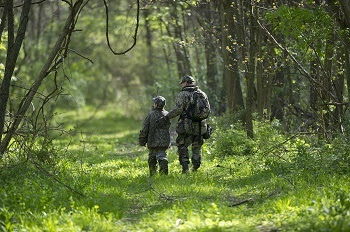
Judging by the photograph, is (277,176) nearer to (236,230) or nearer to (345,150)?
(345,150)

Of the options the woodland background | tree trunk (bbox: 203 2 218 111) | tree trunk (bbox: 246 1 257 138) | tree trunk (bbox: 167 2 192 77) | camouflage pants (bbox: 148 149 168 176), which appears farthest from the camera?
tree trunk (bbox: 167 2 192 77)

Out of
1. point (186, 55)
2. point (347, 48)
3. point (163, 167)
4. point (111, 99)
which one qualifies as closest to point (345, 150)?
point (347, 48)

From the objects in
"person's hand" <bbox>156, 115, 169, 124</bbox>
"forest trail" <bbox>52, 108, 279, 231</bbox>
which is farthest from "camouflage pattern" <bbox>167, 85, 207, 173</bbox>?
"forest trail" <bbox>52, 108, 279, 231</bbox>

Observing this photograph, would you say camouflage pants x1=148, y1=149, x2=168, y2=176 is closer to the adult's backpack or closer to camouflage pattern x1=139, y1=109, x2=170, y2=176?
camouflage pattern x1=139, y1=109, x2=170, y2=176

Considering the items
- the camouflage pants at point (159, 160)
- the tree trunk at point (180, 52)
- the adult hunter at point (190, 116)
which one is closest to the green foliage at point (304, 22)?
the adult hunter at point (190, 116)

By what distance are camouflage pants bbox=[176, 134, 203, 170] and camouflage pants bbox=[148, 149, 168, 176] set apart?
0.38 meters

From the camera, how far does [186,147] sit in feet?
46.8

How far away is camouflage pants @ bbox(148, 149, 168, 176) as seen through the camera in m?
13.9

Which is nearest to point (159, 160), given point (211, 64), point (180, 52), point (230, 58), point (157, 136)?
point (157, 136)

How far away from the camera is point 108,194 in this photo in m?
10.6

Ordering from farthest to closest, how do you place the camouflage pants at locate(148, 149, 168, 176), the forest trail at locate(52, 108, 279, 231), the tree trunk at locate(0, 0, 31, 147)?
the camouflage pants at locate(148, 149, 168, 176)
the tree trunk at locate(0, 0, 31, 147)
the forest trail at locate(52, 108, 279, 231)

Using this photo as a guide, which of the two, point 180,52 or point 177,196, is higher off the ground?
point 180,52

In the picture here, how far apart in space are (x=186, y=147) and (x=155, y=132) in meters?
0.82

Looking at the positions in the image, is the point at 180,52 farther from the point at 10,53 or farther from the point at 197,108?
the point at 10,53
